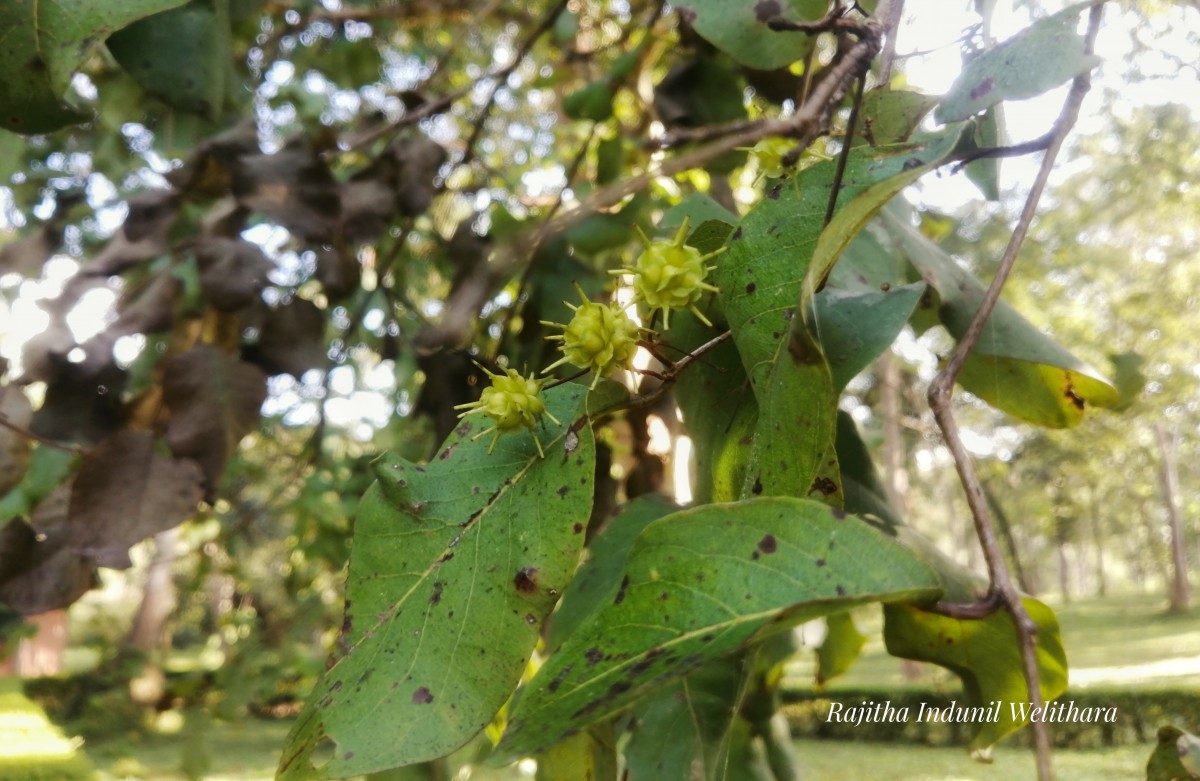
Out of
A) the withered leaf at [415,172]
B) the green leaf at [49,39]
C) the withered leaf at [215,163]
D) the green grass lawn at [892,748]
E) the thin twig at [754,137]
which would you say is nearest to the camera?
the thin twig at [754,137]

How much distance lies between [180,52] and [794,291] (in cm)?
62

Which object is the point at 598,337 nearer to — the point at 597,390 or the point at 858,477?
the point at 597,390

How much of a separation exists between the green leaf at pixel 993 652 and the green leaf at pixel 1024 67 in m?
0.29

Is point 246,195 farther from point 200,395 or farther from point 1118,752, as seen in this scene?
point 1118,752

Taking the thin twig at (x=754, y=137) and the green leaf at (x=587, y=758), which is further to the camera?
the green leaf at (x=587, y=758)

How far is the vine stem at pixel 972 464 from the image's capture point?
1.06ft

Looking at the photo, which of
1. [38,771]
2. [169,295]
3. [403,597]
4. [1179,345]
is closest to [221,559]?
[38,771]

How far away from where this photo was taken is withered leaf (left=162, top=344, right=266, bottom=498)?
0.76m

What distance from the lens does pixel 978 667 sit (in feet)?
1.73

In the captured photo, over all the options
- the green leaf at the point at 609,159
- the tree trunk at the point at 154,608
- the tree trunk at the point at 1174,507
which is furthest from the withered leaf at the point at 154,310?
the tree trunk at the point at 1174,507

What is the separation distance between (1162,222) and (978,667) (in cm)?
708

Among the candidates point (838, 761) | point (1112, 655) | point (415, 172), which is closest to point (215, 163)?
point (415, 172)

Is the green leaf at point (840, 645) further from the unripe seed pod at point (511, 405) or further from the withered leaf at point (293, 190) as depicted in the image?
the withered leaf at point (293, 190)

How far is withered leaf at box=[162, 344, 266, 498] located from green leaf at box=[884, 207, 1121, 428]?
600mm
